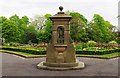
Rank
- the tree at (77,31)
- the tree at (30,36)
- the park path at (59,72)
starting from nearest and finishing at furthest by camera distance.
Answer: the park path at (59,72), the tree at (77,31), the tree at (30,36)

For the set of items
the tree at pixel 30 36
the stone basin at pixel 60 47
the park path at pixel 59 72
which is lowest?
the park path at pixel 59 72

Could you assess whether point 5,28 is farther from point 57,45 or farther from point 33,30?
point 57,45

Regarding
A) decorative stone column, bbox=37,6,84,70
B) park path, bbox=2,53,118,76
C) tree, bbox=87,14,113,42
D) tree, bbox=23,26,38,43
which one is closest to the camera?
park path, bbox=2,53,118,76

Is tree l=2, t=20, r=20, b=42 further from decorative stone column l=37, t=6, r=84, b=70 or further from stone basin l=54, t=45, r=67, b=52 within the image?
stone basin l=54, t=45, r=67, b=52

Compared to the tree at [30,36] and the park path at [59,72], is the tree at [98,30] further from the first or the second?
the park path at [59,72]

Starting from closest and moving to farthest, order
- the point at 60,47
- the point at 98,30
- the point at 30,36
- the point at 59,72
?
the point at 59,72 < the point at 60,47 < the point at 98,30 < the point at 30,36

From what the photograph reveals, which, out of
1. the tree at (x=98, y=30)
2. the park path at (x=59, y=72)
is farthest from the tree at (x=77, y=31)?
the park path at (x=59, y=72)

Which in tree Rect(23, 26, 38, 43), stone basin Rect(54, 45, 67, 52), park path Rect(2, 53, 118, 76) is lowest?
park path Rect(2, 53, 118, 76)

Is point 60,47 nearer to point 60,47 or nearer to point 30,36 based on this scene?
point 60,47

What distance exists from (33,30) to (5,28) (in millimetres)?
12345

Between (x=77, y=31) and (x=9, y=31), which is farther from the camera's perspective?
(x=9, y=31)

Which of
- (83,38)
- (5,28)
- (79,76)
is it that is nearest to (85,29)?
(83,38)

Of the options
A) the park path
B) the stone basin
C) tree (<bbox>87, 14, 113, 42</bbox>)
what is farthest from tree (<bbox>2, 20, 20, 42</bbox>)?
the stone basin

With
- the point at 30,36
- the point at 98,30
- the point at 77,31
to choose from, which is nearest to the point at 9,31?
the point at 30,36
